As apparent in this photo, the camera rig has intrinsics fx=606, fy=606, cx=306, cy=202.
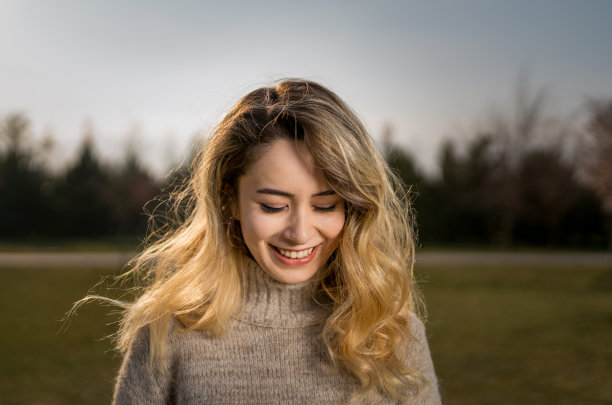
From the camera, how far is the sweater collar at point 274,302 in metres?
2.10

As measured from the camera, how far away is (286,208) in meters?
1.92

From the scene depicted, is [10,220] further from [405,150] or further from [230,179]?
[230,179]

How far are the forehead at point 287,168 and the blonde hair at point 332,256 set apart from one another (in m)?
0.02

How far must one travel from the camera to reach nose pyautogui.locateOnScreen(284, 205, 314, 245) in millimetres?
1895

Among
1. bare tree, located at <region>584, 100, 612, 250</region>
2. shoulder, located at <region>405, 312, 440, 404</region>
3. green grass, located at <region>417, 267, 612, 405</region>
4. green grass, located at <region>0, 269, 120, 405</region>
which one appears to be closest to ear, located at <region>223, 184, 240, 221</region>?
shoulder, located at <region>405, 312, 440, 404</region>

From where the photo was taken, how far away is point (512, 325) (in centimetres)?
943

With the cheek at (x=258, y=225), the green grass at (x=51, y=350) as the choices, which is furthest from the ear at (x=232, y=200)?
the green grass at (x=51, y=350)

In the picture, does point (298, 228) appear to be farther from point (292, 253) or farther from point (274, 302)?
point (274, 302)

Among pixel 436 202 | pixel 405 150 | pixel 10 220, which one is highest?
pixel 405 150

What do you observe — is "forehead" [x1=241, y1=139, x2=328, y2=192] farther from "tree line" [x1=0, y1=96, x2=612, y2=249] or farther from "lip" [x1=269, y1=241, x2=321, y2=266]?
"tree line" [x1=0, y1=96, x2=612, y2=249]

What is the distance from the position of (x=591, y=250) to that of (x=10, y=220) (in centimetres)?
2636

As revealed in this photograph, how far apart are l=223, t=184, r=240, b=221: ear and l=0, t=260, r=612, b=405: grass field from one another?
231 cm

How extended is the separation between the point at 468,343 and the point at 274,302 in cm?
666

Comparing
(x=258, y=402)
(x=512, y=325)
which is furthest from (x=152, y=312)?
(x=512, y=325)
